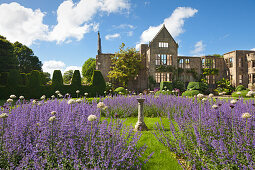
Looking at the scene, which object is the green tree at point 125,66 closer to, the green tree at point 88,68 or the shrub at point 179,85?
the shrub at point 179,85

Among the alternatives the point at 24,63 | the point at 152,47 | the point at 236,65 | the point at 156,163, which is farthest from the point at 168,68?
the point at 24,63

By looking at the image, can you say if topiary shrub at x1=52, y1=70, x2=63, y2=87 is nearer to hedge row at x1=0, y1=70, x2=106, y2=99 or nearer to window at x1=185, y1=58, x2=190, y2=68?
hedge row at x1=0, y1=70, x2=106, y2=99

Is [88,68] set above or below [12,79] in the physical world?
above

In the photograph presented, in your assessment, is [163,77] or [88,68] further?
[88,68]

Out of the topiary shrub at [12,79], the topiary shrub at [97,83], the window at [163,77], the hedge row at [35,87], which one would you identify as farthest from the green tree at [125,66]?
the topiary shrub at [12,79]

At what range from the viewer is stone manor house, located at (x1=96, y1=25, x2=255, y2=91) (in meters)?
18.1

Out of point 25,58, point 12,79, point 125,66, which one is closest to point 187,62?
point 125,66

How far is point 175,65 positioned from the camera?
60.6ft

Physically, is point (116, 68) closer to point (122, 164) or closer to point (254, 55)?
point (122, 164)

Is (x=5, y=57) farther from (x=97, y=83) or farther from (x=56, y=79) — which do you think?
(x=97, y=83)

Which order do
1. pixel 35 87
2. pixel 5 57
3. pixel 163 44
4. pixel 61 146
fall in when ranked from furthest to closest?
pixel 163 44 < pixel 5 57 < pixel 35 87 < pixel 61 146

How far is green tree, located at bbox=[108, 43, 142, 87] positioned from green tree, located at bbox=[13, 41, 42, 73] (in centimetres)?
2307

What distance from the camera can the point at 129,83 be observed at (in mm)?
19422

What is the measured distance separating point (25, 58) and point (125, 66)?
84.8 ft
